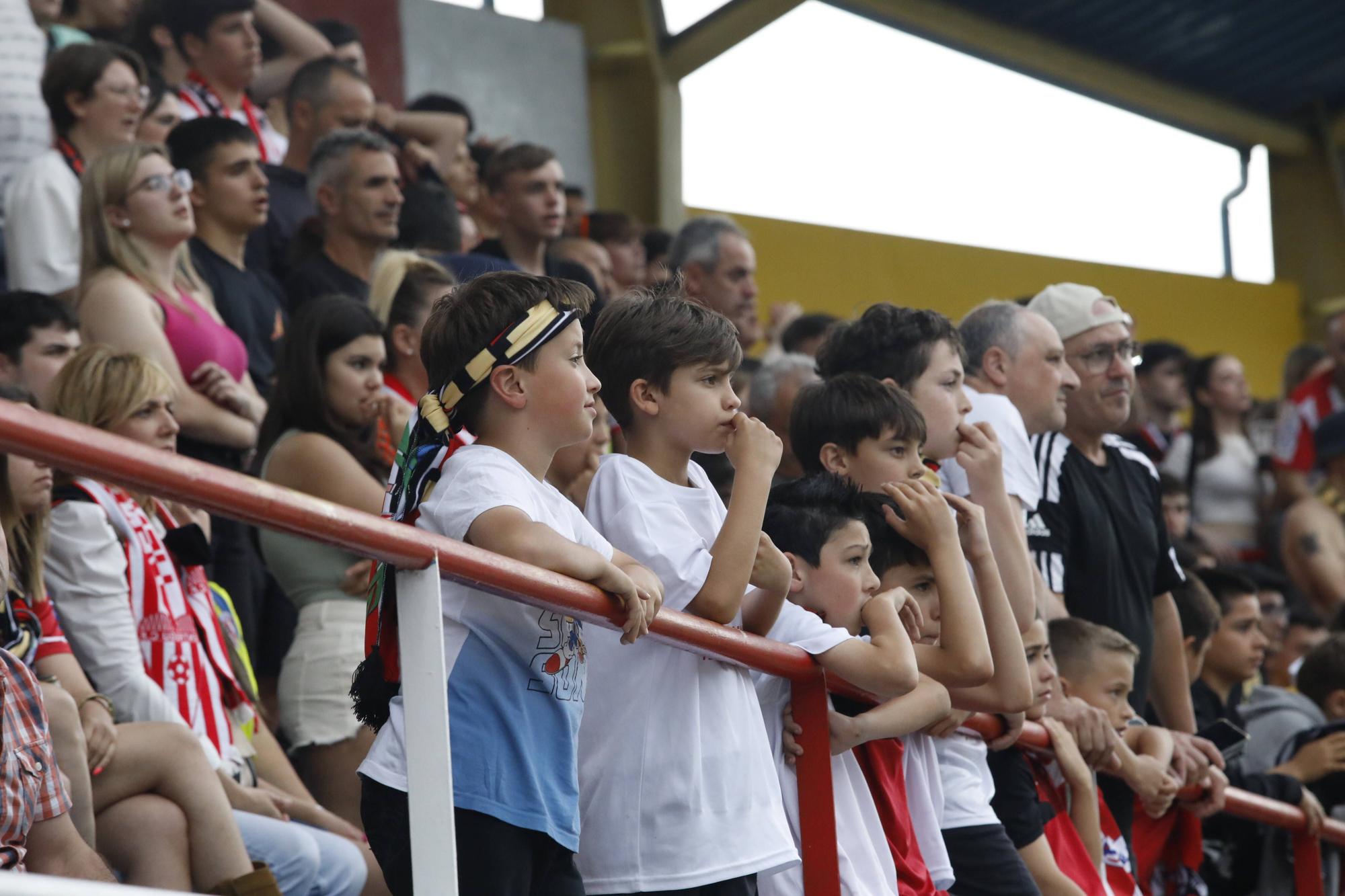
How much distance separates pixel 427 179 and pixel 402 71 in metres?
3.15

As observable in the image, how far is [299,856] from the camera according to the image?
11.3 feet

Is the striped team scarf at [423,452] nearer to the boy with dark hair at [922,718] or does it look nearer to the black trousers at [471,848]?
the black trousers at [471,848]

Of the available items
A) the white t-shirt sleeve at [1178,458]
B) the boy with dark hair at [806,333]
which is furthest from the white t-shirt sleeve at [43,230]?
the white t-shirt sleeve at [1178,458]

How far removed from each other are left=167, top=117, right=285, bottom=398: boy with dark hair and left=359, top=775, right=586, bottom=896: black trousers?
3306 mm

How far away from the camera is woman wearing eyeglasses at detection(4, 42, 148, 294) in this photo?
541cm

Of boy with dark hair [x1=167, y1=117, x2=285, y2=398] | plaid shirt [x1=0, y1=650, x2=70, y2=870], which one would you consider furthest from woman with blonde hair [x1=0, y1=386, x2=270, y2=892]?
boy with dark hair [x1=167, y1=117, x2=285, y2=398]

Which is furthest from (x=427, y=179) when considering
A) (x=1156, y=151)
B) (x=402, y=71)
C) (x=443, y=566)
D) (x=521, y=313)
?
(x=1156, y=151)

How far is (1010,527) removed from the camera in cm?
382

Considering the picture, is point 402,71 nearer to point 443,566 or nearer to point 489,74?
point 489,74

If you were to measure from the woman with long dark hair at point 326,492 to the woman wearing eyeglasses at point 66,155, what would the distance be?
130 cm

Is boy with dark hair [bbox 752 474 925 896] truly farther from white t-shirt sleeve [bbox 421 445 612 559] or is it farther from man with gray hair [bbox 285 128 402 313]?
man with gray hair [bbox 285 128 402 313]

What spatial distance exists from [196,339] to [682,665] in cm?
260

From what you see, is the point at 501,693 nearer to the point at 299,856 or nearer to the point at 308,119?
the point at 299,856

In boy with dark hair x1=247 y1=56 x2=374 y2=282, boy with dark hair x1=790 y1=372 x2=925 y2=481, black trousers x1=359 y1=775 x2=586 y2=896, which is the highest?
boy with dark hair x1=247 y1=56 x2=374 y2=282
